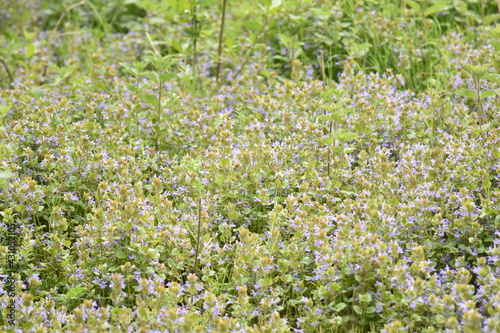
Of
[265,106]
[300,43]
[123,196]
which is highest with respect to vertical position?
[300,43]

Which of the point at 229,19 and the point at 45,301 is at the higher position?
the point at 229,19

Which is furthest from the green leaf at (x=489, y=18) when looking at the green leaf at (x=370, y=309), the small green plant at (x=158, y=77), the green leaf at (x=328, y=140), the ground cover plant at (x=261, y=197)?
the green leaf at (x=370, y=309)

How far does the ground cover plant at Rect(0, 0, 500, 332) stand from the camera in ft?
9.02

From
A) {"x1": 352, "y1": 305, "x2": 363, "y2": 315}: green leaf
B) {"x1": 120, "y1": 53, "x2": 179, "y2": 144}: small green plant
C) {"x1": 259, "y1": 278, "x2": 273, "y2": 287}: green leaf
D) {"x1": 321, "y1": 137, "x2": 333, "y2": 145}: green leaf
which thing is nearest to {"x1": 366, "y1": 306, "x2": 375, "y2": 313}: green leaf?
{"x1": 352, "y1": 305, "x2": 363, "y2": 315}: green leaf

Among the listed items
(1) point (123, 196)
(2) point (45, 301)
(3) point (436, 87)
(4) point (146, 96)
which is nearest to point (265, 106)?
(4) point (146, 96)

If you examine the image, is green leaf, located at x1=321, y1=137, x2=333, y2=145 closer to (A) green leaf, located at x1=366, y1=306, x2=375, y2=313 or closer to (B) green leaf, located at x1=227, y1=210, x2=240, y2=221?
(B) green leaf, located at x1=227, y1=210, x2=240, y2=221

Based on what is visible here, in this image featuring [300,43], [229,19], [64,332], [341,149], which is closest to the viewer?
[64,332]

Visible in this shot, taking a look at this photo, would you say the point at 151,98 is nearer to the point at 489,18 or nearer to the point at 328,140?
the point at 328,140

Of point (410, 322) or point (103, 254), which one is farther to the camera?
point (103, 254)

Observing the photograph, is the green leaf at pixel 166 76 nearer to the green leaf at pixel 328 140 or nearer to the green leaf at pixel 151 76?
the green leaf at pixel 151 76

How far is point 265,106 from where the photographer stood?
4.29m

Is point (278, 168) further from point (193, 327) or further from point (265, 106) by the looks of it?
point (193, 327)

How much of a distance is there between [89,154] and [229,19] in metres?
2.80

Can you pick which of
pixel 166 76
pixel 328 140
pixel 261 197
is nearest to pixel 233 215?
pixel 261 197
